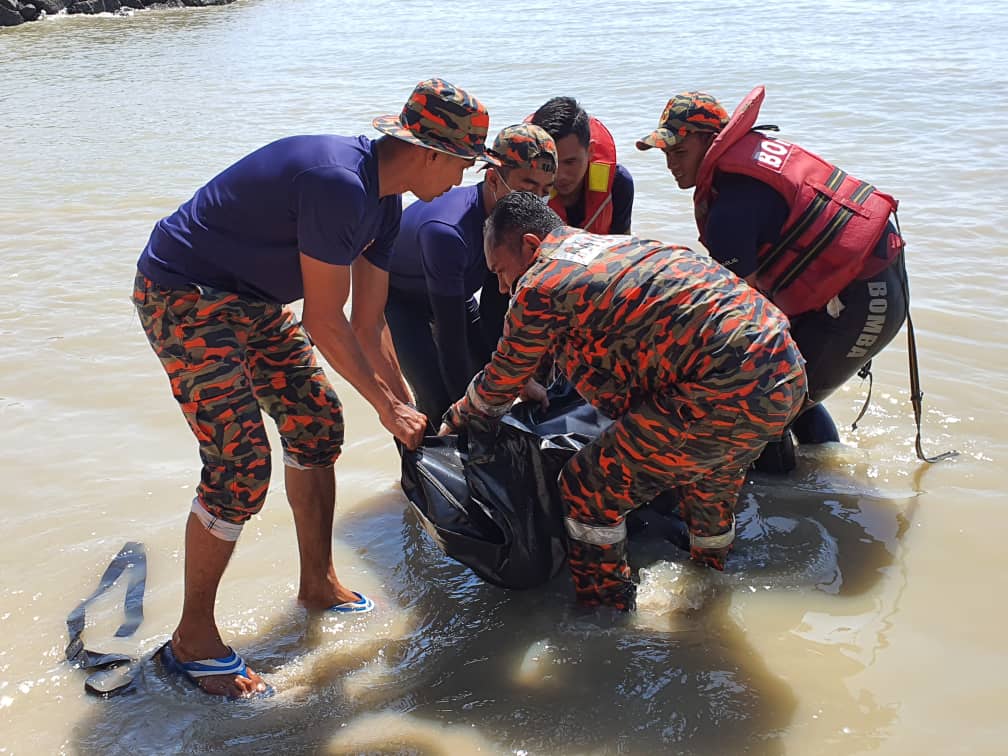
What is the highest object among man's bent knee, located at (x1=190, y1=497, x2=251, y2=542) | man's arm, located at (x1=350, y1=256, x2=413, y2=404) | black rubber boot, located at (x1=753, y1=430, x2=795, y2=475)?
man's arm, located at (x1=350, y1=256, x2=413, y2=404)

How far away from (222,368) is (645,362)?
130cm

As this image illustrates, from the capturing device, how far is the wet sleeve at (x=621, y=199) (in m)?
4.09

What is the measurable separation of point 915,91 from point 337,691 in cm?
1074

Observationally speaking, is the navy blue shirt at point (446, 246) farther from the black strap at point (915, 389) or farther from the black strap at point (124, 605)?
the black strap at point (915, 389)

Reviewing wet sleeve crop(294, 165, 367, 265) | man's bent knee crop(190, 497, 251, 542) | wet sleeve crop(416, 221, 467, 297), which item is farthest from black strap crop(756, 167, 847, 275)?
man's bent knee crop(190, 497, 251, 542)

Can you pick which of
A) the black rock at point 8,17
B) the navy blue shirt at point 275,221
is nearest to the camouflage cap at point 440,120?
the navy blue shirt at point 275,221

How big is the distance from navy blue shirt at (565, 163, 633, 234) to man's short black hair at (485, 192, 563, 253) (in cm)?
97

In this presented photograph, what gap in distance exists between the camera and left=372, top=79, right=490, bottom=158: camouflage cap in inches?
110

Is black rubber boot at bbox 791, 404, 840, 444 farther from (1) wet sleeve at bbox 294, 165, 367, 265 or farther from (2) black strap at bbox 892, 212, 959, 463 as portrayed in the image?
(1) wet sleeve at bbox 294, 165, 367, 265

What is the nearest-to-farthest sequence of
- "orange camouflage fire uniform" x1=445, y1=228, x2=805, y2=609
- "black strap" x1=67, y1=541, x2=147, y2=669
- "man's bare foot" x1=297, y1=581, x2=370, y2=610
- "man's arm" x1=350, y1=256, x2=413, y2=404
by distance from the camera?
"orange camouflage fire uniform" x1=445, y1=228, x2=805, y2=609 < "black strap" x1=67, y1=541, x2=147, y2=669 < "man's arm" x1=350, y1=256, x2=413, y2=404 < "man's bare foot" x1=297, y1=581, x2=370, y2=610

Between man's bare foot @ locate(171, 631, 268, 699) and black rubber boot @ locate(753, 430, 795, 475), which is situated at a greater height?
man's bare foot @ locate(171, 631, 268, 699)

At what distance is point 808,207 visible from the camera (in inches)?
145

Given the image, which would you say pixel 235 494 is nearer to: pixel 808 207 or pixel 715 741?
pixel 715 741

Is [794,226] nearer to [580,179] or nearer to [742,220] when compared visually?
[742,220]
